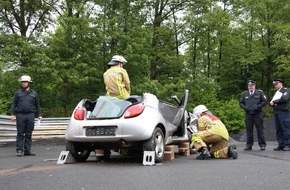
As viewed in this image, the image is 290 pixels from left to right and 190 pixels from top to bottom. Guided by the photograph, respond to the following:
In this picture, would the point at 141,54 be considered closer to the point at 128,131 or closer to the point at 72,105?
the point at 72,105

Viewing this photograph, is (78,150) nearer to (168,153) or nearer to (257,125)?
(168,153)

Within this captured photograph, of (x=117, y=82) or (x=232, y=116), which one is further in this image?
(x=232, y=116)

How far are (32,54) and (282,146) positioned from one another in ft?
46.4

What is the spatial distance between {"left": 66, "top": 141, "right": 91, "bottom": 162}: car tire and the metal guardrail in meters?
6.87

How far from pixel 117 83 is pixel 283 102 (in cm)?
528

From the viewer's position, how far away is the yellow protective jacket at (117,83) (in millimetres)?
7977

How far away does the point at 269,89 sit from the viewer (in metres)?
34.9

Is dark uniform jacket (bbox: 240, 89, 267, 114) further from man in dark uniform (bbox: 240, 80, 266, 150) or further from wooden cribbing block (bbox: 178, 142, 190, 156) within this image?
wooden cribbing block (bbox: 178, 142, 190, 156)

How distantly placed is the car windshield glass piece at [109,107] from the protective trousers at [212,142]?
1.78 m

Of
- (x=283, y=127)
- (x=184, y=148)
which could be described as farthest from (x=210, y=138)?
(x=283, y=127)

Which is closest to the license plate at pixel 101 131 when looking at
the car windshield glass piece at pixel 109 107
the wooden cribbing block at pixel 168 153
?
the car windshield glass piece at pixel 109 107

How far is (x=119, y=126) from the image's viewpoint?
7.04m

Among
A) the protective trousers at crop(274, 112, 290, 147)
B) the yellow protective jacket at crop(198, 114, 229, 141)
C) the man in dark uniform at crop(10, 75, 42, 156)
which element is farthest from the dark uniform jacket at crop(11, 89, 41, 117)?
the protective trousers at crop(274, 112, 290, 147)

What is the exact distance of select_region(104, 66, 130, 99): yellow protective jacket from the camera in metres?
7.98
